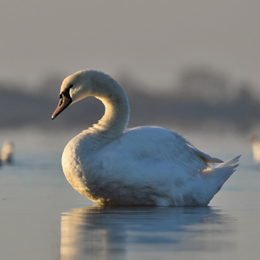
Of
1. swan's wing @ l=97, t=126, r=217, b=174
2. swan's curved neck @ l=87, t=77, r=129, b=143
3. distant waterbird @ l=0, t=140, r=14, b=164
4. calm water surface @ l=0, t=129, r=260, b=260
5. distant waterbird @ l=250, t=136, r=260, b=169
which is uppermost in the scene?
swan's curved neck @ l=87, t=77, r=129, b=143

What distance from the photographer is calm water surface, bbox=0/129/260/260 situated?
185 inches

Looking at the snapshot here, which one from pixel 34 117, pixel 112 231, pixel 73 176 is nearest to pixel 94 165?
pixel 73 176

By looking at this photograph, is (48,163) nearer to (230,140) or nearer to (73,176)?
(73,176)

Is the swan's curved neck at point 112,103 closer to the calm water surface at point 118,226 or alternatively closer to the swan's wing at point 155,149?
the swan's wing at point 155,149

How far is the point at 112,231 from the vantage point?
546 cm

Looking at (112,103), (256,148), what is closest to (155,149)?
(112,103)

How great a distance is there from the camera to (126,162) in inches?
283

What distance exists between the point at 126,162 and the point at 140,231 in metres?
1.77

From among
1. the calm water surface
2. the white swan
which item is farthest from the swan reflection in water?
the white swan

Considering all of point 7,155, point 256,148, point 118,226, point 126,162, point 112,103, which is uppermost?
point 112,103

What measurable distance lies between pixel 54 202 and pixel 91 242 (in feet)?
8.74

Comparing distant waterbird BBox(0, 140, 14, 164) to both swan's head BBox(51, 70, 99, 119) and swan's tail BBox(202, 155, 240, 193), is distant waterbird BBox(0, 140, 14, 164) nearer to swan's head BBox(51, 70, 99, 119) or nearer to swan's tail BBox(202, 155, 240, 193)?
swan's head BBox(51, 70, 99, 119)

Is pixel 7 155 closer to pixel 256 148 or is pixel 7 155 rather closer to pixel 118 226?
pixel 256 148

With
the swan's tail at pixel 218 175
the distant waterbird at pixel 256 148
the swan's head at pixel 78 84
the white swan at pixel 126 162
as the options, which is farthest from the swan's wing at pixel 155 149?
the distant waterbird at pixel 256 148
